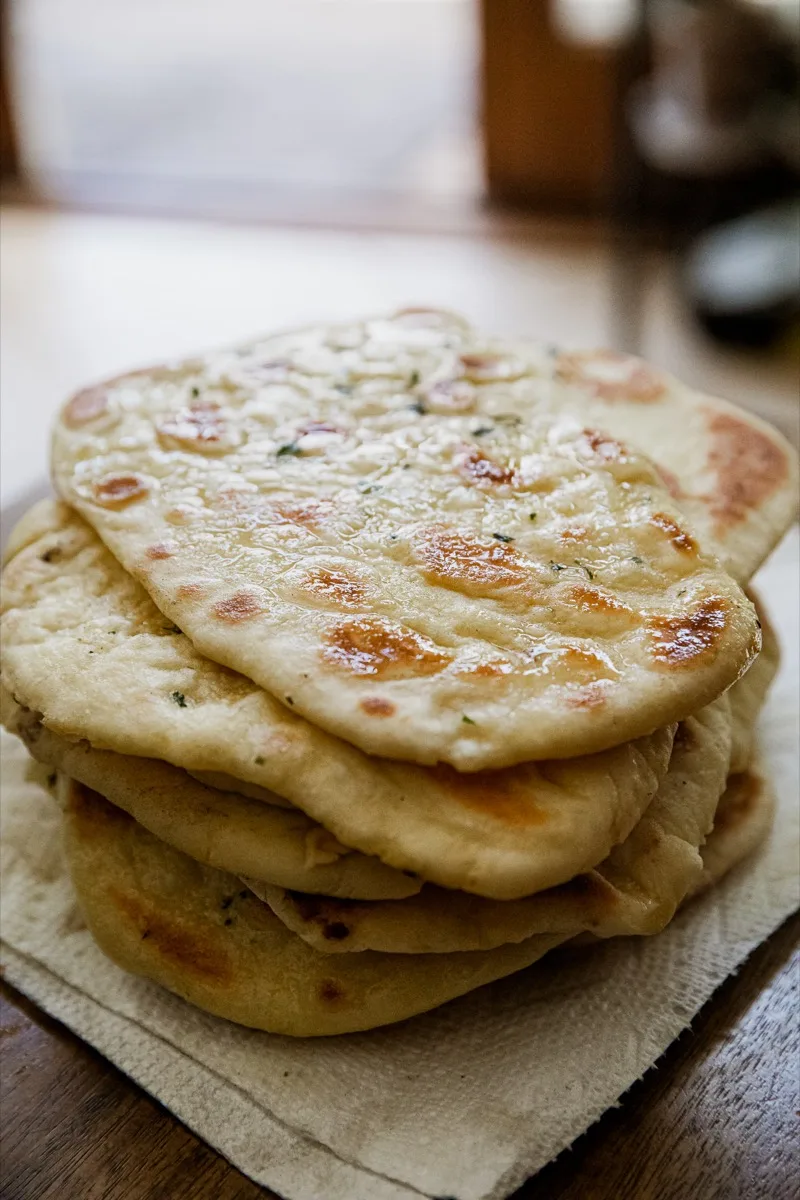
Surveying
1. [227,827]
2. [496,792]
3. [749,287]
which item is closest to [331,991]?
[227,827]

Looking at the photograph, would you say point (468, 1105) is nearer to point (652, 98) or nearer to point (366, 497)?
point (366, 497)

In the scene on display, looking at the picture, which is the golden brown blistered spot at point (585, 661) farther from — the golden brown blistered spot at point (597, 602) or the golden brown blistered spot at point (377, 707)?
the golden brown blistered spot at point (377, 707)

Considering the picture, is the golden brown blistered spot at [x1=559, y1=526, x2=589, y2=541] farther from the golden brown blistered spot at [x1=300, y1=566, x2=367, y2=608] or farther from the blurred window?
the blurred window

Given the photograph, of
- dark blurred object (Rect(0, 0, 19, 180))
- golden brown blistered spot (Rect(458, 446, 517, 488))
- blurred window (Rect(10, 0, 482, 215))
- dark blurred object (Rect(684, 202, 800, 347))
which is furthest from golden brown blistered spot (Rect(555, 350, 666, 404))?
dark blurred object (Rect(0, 0, 19, 180))

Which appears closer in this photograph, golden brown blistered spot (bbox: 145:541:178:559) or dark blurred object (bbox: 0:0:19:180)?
golden brown blistered spot (bbox: 145:541:178:559)

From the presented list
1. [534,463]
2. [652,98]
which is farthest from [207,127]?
[534,463]

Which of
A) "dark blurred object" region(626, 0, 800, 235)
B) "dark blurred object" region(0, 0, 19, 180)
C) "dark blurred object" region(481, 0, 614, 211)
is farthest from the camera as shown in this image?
"dark blurred object" region(0, 0, 19, 180)
